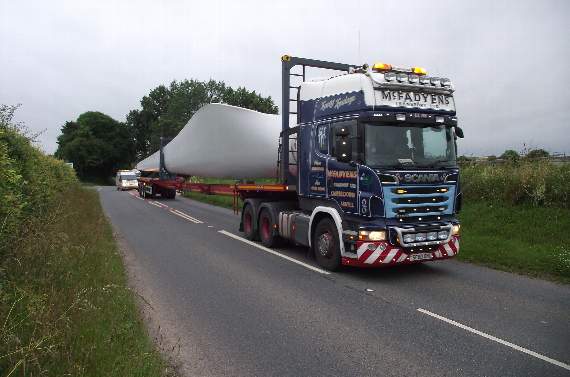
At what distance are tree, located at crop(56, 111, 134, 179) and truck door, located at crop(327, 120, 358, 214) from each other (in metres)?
77.0

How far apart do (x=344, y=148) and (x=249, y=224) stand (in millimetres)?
5580

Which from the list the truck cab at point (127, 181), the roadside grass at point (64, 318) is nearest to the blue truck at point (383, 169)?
the roadside grass at point (64, 318)

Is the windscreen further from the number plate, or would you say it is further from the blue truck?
the number plate

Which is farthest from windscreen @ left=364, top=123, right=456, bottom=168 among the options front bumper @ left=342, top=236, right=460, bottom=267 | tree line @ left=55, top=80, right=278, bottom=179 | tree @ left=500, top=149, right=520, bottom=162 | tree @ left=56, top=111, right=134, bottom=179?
tree @ left=56, top=111, right=134, bottom=179

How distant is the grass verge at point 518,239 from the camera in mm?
8977

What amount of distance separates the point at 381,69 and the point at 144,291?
5924mm

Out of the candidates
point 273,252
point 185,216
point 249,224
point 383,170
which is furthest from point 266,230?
point 185,216

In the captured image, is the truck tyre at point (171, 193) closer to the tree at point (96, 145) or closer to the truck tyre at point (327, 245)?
the truck tyre at point (327, 245)

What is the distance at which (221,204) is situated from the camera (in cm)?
2461

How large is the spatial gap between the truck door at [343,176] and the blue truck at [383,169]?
0.06ft

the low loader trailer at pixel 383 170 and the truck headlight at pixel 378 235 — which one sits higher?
the low loader trailer at pixel 383 170

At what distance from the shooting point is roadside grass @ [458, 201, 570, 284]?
354 inches

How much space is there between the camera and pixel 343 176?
8.48 m

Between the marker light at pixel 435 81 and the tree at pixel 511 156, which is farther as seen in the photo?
the tree at pixel 511 156
